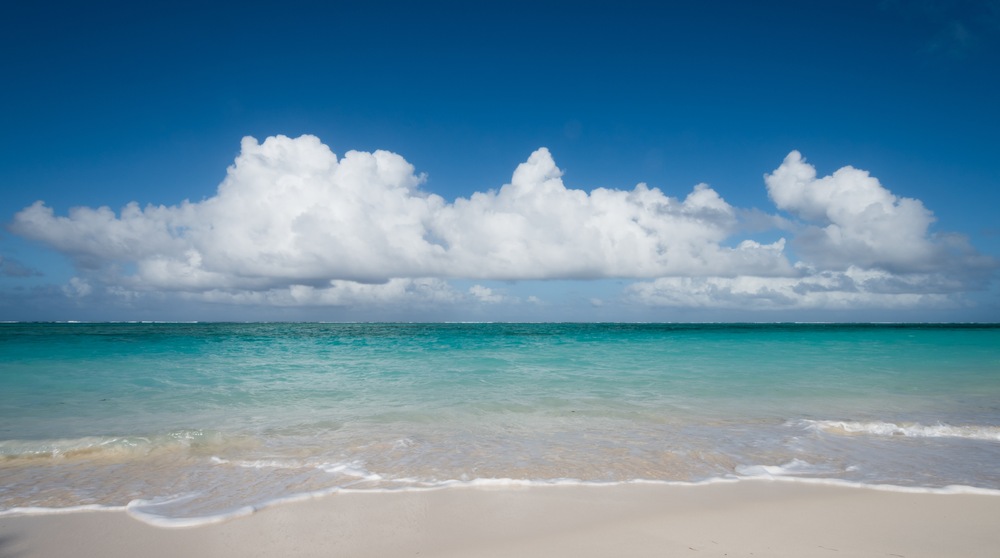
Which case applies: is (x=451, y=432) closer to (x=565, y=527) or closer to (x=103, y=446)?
(x=565, y=527)

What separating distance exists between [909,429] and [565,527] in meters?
7.96

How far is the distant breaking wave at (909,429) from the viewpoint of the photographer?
8469 mm

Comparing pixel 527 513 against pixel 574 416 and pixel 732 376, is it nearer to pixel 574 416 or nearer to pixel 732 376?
pixel 574 416

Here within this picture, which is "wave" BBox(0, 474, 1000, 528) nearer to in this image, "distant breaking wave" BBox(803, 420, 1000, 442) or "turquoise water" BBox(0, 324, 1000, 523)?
"turquoise water" BBox(0, 324, 1000, 523)

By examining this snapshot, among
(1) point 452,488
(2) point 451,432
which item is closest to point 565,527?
(1) point 452,488

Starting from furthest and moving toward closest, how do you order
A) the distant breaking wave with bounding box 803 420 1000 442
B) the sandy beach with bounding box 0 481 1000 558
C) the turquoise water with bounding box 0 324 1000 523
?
1. the distant breaking wave with bounding box 803 420 1000 442
2. the turquoise water with bounding box 0 324 1000 523
3. the sandy beach with bounding box 0 481 1000 558

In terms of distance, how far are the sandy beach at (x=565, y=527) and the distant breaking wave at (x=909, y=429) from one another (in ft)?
11.5

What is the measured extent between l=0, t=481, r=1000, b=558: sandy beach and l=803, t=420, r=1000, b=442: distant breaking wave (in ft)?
11.5

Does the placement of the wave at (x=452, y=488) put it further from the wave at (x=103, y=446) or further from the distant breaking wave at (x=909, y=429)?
the distant breaking wave at (x=909, y=429)

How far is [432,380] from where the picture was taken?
15.2 metres

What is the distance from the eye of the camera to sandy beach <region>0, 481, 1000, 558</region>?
412cm

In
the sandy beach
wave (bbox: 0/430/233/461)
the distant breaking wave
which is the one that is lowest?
wave (bbox: 0/430/233/461)

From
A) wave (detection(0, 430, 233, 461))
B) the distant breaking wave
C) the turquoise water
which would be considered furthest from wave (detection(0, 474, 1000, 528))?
the distant breaking wave

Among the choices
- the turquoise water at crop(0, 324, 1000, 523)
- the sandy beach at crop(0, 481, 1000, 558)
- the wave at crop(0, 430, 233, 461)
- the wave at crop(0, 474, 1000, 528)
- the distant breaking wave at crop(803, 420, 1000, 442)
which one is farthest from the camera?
the distant breaking wave at crop(803, 420, 1000, 442)
